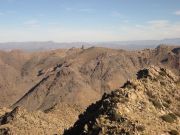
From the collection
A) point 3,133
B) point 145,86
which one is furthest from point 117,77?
point 145,86

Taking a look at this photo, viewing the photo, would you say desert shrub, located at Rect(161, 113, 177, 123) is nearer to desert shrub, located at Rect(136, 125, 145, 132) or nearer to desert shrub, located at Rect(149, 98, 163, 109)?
desert shrub, located at Rect(149, 98, 163, 109)

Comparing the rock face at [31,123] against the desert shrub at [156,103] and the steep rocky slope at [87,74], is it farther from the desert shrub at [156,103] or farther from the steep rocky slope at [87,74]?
the steep rocky slope at [87,74]

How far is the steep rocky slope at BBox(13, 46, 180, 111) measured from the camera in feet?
469

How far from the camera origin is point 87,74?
17138cm

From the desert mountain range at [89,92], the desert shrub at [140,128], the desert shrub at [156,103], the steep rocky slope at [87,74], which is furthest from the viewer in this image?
the steep rocky slope at [87,74]

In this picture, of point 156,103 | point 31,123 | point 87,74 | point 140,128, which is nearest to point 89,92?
point 87,74

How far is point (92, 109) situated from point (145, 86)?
15.0 feet

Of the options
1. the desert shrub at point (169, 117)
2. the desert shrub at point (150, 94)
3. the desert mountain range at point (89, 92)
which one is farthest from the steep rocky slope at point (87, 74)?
the desert shrub at point (169, 117)

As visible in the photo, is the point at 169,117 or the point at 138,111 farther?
the point at 169,117

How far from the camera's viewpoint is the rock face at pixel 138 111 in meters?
24.1

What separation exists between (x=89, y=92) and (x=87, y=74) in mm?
20243

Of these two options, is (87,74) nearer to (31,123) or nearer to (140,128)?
(31,123)

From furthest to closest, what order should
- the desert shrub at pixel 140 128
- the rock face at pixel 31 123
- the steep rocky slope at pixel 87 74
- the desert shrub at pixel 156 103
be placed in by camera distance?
the steep rocky slope at pixel 87 74
the rock face at pixel 31 123
the desert shrub at pixel 156 103
the desert shrub at pixel 140 128

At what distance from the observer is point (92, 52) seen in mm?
195500
